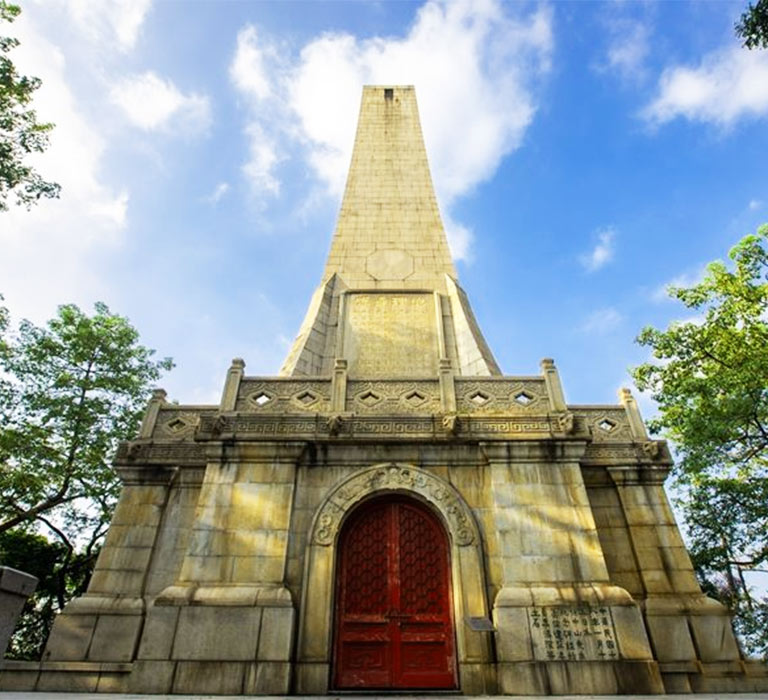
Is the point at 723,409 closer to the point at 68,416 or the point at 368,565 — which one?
the point at 368,565

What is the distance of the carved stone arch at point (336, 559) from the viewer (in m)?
6.96

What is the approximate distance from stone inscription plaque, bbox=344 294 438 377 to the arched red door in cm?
374

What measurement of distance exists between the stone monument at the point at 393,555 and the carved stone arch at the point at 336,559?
28mm

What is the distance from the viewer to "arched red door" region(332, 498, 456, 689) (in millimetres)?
7172

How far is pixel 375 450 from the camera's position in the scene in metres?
8.70


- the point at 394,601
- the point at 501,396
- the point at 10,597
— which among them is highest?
the point at 501,396

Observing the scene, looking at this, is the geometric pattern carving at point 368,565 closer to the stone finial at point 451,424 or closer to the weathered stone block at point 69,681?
the stone finial at point 451,424

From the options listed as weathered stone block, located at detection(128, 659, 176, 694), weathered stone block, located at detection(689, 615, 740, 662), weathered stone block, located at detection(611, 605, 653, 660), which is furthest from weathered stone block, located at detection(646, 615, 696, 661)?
weathered stone block, located at detection(128, 659, 176, 694)

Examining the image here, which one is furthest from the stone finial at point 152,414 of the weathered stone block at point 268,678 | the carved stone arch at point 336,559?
the weathered stone block at point 268,678

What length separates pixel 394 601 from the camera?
770 centimetres

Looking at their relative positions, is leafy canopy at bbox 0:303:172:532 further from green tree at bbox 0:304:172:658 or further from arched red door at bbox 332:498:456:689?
arched red door at bbox 332:498:456:689

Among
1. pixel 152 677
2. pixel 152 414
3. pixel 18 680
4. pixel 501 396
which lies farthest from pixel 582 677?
pixel 152 414

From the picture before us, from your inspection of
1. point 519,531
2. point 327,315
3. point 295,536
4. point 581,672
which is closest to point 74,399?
point 327,315

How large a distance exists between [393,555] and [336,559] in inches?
36.7
